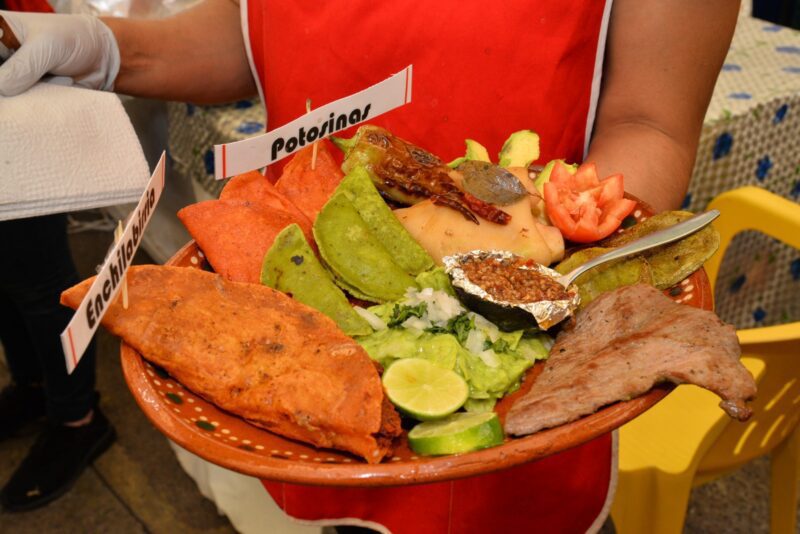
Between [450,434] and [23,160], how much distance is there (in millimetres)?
1042

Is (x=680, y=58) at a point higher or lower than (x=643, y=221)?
higher

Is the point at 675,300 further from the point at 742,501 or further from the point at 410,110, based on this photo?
the point at 742,501

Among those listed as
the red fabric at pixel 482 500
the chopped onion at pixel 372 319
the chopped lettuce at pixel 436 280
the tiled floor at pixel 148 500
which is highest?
the chopped lettuce at pixel 436 280

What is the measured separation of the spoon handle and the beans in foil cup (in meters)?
0.05

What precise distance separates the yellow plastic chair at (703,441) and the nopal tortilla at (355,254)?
3.20ft

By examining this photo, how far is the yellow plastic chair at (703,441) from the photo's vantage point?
177 cm

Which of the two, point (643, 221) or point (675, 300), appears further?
point (643, 221)

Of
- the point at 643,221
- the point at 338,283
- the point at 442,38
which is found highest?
the point at 442,38

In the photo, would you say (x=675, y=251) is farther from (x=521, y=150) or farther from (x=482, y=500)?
(x=482, y=500)

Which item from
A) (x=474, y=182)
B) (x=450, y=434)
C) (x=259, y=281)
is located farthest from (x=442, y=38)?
(x=450, y=434)

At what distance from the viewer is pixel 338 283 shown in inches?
48.4

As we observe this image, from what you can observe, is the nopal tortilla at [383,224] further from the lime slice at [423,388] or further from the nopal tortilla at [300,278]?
the lime slice at [423,388]

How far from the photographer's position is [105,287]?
37.5 inches

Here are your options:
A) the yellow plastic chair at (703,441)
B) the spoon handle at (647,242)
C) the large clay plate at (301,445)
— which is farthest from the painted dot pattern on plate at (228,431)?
the yellow plastic chair at (703,441)
